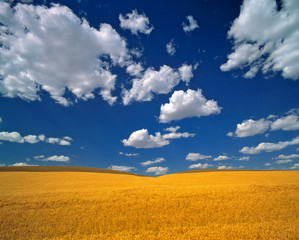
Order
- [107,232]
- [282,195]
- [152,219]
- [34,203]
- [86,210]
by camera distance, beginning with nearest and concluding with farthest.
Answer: [107,232] < [152,219] < [86,210] < [34,203] < [282,195]

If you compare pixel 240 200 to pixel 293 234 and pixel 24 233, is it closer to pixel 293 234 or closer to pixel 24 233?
pixel 293 234

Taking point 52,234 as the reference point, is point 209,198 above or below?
above

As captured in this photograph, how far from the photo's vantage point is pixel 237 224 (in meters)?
7.12

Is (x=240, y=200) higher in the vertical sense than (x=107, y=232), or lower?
higher

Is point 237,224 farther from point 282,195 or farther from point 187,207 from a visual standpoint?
point 282,195

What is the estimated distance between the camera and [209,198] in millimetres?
9039

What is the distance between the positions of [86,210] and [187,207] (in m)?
4.71

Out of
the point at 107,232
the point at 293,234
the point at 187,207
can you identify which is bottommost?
the point at 293,234

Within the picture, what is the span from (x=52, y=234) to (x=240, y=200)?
8699 millimetres

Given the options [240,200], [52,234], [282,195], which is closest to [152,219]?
[52,234]

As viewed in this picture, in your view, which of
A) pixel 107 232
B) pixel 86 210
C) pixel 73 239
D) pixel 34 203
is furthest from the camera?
pixel 34 203

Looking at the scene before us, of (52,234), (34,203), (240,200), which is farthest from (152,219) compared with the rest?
(34,203)

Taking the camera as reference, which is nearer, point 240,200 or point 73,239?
point 73,239

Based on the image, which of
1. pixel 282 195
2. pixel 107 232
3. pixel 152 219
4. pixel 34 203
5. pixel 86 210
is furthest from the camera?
pixel 282 195
